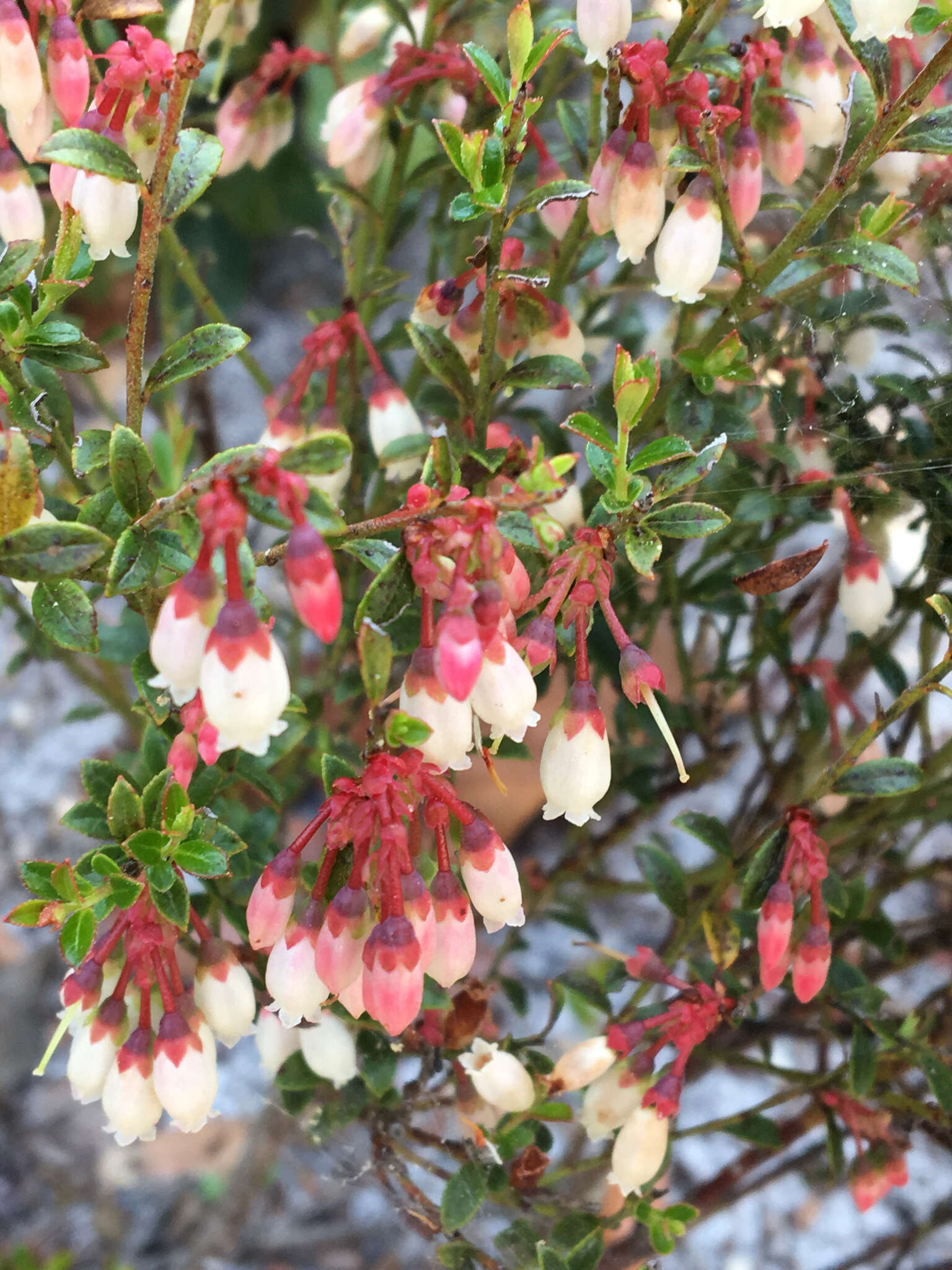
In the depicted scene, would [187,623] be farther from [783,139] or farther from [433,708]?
[783,139]

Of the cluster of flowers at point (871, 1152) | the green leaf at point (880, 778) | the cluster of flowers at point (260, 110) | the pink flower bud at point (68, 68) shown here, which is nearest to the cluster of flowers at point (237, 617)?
the pink flower bud at point (68, 68)

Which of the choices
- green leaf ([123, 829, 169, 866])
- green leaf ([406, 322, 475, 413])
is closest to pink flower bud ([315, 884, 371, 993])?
green leaf ([123, 829, 169, 866])

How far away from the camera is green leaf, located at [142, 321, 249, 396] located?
58cm

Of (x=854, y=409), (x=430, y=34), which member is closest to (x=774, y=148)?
(x=854, y=409)

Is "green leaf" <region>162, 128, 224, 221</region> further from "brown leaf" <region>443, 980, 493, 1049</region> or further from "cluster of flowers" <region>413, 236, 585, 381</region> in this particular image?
"brown leaf" <region>443, 980, 493, 1049</region>

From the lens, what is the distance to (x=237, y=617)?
45 centimetres

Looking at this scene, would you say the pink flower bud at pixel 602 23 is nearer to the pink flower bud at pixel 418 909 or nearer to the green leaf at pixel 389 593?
the green leaf at pixel 389 593

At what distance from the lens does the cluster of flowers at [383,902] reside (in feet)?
1.73

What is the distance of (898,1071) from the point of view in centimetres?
95

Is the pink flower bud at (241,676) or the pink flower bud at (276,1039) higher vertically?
the pink flower bud at (241,676)

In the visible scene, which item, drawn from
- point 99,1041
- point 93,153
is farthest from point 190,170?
point 99,1041

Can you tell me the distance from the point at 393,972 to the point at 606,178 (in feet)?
1.46

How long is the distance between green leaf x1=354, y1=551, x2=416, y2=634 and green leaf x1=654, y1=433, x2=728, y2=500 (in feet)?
0.48

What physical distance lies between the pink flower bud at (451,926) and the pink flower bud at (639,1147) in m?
0.27
